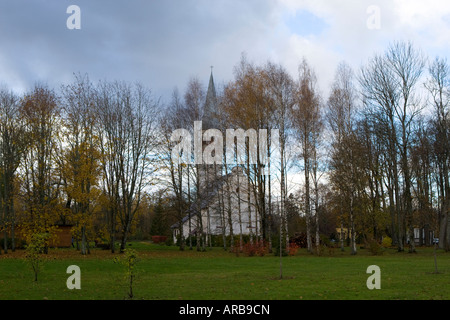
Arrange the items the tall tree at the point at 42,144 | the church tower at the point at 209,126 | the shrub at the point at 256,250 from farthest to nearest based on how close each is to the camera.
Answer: the church tower at the point at 209,126
the tall tree at the point at 42,144
the shrub at the point at 256,250

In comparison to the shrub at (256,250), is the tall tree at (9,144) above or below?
above

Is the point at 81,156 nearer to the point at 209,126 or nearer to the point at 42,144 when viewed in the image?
the point at 42,144

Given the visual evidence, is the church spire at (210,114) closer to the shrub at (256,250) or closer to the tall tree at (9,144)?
the shrub at (256,250)

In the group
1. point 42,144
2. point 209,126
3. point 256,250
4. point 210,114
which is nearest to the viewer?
point 256,250

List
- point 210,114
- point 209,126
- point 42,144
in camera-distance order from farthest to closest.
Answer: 1. point 209,126
2. point 210,114
3. point 42,144

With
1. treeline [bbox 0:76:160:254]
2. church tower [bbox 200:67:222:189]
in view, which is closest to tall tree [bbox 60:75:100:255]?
Result: treeline [bbox 0:76:160:254]

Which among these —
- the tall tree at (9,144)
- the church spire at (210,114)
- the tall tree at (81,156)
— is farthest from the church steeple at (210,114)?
the tall tree at (9,144)

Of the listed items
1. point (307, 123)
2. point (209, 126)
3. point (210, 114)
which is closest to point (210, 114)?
point (210, 114)

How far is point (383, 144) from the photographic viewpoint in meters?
33.5

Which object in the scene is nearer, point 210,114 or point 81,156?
point 81,156

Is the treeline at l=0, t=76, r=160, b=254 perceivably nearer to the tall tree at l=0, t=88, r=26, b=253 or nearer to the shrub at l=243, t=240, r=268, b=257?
the tall tree at l=0, t=88, r=26, b=253

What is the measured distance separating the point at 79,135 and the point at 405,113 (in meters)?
24.2

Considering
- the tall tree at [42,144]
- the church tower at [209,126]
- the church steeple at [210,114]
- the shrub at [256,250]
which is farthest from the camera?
the church steeple at [210,114]

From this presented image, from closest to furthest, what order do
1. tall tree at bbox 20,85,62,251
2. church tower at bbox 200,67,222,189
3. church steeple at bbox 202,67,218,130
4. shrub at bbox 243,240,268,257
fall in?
shrub at bbox 243,240,268,257 → tall tree at bbox 20,85,62,251 → church tower at bbox 200,67,222,189 → church steeple at bbox 202,67,218,130
